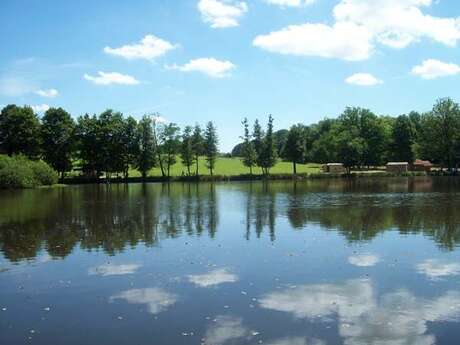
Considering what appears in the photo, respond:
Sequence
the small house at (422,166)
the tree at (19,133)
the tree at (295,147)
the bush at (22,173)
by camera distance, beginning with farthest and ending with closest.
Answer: the small house at (422,166) → the tree at (295,147) → the tree at (19,133) → the bush at (22,173)

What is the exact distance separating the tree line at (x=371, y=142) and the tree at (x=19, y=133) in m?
45.8

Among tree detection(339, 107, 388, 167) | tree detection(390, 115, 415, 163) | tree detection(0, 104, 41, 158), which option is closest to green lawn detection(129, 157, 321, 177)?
tree detection(339, 107, 388, 167)

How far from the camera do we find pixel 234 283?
620 inches

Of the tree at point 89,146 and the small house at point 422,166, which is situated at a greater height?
the tree at point 89,146

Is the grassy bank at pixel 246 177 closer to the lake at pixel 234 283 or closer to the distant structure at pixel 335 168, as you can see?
the distant structure at pixel 335 168

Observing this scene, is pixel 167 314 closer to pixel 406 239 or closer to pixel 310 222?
pixel 406 239

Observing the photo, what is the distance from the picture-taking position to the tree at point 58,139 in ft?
327

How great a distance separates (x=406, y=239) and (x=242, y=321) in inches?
549

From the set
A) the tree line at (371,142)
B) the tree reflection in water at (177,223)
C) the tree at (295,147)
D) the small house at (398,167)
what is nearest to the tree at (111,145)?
the tree line at (371,142)

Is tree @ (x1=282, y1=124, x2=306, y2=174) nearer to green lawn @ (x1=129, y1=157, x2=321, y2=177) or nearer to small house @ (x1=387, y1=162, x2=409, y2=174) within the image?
green lawn @ (x1=129, y1=157, x2=321, y2=177)

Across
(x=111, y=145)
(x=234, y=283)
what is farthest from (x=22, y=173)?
(x=234, y=283)

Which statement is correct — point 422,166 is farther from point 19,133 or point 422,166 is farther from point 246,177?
point 19,133

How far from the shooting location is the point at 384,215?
33750 millimetres

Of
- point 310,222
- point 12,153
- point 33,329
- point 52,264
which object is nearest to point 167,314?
point 33,329
